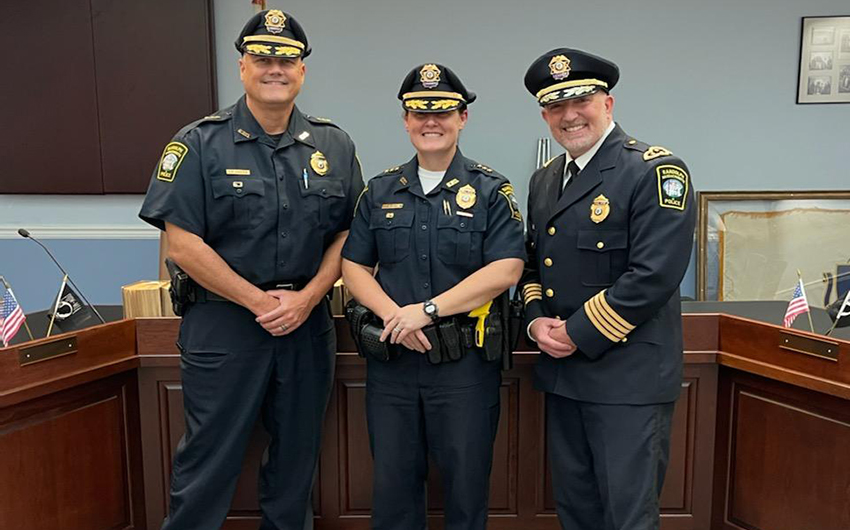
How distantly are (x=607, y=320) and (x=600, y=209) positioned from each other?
280 millimetres

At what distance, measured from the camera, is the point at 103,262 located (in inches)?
152

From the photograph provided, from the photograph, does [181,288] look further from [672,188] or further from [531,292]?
[672,188]

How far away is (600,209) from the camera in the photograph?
60.6 inches

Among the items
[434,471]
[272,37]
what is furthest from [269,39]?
[434,471]

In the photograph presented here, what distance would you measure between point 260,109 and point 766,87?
3220mm

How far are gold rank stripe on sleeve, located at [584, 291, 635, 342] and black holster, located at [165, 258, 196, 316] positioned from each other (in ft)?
3.59

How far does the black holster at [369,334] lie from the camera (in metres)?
1.64

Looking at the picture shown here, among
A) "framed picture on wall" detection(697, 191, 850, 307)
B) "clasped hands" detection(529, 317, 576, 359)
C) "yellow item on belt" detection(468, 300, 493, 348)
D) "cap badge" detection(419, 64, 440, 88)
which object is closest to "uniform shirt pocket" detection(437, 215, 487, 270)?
"yellow item on belt" detection(468, 300, 493, 348)

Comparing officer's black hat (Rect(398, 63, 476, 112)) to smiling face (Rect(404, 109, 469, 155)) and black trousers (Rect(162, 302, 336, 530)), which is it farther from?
black trousers (Rect(162, 302, 336, 530))

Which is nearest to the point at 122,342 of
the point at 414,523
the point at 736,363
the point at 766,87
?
the point at 414,523

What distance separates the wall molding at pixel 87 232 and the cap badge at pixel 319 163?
2407 mm

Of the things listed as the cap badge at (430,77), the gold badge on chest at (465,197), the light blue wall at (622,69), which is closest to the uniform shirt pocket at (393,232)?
the gold badge on chest at (465,197)

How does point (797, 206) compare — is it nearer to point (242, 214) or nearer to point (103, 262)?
point (242, 214)

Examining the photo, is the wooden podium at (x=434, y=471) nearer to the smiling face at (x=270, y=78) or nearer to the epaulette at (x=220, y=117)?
the epaulette at (x=220, y=117)
